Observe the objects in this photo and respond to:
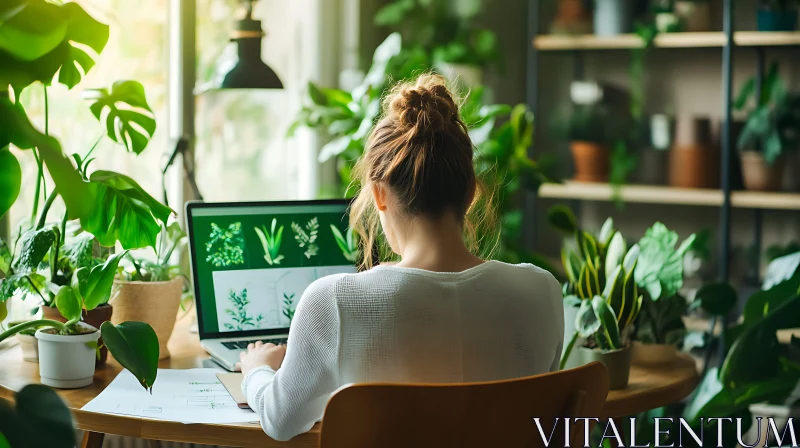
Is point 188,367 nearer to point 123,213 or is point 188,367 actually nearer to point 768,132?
point 123,213

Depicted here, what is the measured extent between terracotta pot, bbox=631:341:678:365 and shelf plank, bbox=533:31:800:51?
1745 millimetres

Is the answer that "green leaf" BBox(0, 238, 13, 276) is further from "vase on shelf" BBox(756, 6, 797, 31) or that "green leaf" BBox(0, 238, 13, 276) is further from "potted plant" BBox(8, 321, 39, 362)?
"vase on shelf" BBox(756, 6, 797, 31)

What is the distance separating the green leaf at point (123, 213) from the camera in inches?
56.1

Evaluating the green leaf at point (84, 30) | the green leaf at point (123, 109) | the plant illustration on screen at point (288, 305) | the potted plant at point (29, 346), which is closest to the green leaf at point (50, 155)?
the green leaf at point (84, 30)

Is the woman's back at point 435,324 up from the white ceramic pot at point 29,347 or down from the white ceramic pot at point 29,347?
up

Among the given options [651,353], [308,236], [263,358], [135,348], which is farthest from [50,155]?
[651,353]

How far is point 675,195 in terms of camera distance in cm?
324

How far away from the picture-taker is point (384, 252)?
1.83 meters

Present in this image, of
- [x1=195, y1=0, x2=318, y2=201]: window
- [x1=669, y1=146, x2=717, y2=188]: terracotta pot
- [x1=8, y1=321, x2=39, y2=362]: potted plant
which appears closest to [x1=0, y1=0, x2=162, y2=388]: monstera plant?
[x1=8, y1=321, x2=39, y2=362]: potted plant

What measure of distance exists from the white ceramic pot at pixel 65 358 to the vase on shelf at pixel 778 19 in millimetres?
2562

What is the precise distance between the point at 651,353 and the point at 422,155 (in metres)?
0.75

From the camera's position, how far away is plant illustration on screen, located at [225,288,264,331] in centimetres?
178

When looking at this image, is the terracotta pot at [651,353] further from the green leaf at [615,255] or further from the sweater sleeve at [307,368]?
the sweater sleeve at [307,368]

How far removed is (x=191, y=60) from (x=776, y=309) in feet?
6.84
